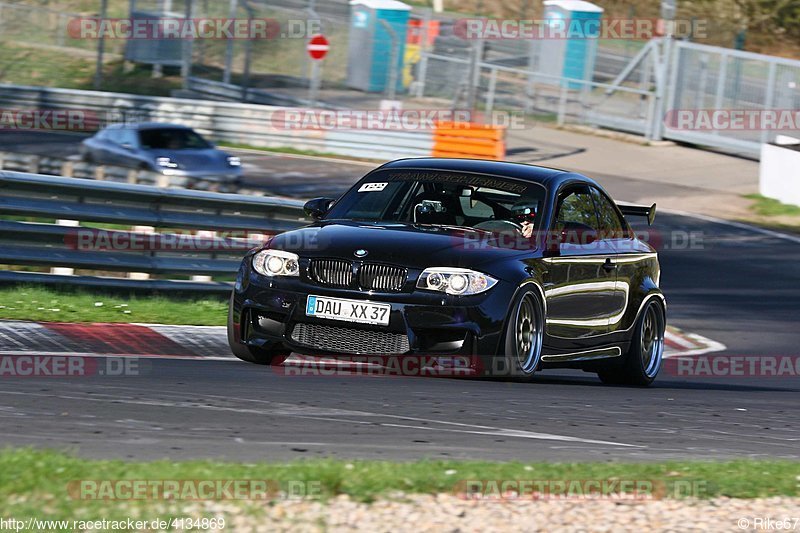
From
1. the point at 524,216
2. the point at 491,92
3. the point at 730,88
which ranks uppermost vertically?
the point at 730,88

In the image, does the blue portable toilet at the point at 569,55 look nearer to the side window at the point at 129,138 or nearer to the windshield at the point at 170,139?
the windshield at the point at 170,139

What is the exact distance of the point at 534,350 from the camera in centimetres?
846

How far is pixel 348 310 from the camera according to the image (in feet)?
25.9

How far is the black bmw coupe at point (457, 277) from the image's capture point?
791 centimetres

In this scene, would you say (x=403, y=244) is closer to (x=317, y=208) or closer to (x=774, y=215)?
(x=317, y=208)


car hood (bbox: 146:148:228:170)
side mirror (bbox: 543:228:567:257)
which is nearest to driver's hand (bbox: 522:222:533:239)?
side mirror (bbox: 543:228:567:257)

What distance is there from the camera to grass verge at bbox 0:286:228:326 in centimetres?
1026

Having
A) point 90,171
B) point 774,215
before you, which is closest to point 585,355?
point 90,171

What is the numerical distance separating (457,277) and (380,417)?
138 cm

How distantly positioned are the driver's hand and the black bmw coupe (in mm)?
11

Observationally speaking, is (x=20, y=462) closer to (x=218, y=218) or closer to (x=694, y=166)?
(x=218, y=218)

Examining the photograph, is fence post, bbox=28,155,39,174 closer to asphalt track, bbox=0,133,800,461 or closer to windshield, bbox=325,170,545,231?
asphalt track, bbox=0,133,800,461

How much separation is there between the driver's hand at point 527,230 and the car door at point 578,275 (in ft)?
0.60

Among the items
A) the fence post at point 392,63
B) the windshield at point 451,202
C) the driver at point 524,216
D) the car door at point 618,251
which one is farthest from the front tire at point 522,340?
the fence post at point 392,63
